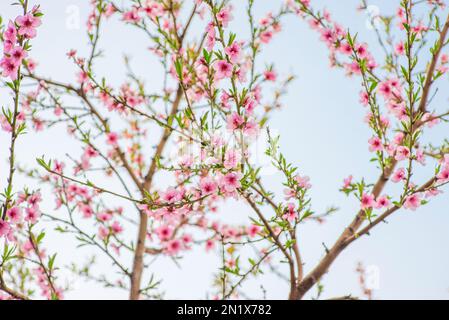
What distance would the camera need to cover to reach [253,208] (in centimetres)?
267

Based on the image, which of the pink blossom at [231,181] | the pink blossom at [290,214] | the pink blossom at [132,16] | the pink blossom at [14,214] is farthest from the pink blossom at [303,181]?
the pink blossom at [132,16]

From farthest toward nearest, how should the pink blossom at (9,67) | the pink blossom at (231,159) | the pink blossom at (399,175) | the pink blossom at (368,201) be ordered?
the pink blossom at (368,201) → the pink blossom at (399,175) → the pink blossom at (9,67) → the pink blossom at (231,159)

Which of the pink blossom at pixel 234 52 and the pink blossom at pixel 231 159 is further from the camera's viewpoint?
the pink blossom at pixel 234 52

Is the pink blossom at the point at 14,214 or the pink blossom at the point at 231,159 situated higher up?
the pink blossom at the point at 231,159

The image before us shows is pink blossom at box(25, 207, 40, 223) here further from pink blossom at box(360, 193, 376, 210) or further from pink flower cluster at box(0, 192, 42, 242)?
pink blossom at box(360, 193, 376, 210)

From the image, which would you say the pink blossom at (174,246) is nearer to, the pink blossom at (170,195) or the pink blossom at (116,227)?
the pink blossom at (116,227)

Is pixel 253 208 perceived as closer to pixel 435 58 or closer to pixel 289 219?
pixel 289 219

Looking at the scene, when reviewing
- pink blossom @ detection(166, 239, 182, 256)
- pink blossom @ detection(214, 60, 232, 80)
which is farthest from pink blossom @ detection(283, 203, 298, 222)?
pink blossom @ detection(166, 239, 182, 256)

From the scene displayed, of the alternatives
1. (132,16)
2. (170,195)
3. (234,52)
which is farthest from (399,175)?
(132,16)

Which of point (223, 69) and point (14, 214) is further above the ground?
point (223, 69)

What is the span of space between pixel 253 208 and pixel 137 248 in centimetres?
254

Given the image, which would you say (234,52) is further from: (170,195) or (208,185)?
(170,195)
